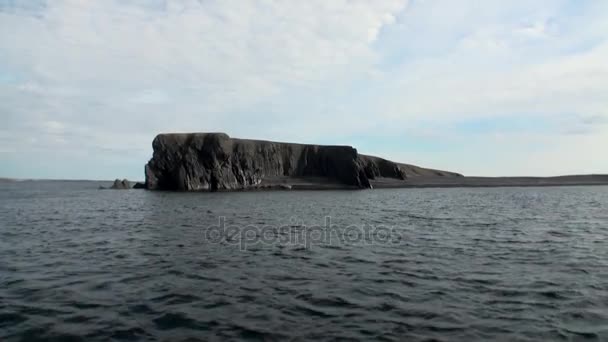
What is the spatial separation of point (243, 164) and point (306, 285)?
3242 inches

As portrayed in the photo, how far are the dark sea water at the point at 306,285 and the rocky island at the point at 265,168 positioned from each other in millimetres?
63202

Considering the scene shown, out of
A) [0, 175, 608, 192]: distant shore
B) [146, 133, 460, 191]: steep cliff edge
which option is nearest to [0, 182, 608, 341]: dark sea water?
[146, 133, 460, 191]: steep cliff edge

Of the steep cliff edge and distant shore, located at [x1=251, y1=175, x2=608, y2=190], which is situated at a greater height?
the steep cliff edge

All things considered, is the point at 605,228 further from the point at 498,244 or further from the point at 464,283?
the point at 464,283

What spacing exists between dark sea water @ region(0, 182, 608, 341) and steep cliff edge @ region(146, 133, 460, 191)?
62944mm

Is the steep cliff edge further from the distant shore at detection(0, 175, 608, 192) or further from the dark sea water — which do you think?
the dark sea water

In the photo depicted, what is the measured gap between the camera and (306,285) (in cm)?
1245

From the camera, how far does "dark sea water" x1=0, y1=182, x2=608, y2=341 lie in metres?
9.08

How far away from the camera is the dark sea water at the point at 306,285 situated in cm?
908

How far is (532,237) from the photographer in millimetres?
21250

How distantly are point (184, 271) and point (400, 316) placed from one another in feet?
26.3

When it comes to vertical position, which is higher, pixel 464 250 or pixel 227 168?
pixel 227 168

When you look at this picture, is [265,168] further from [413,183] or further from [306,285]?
[306,285]

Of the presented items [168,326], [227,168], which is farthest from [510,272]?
[227,168]
